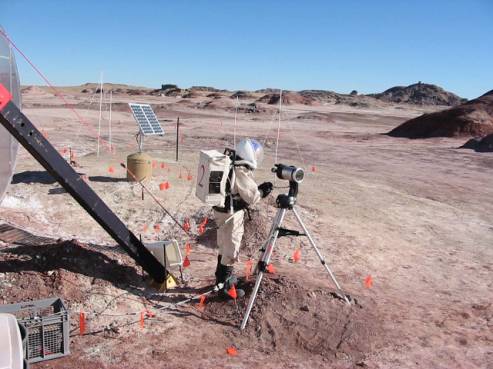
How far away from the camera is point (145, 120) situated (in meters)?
13.2

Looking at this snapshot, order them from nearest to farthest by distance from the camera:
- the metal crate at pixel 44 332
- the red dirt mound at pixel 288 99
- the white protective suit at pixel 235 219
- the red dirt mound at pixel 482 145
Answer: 1. the metal crate at pixel 44 332
2. the white protective suit at pixel 235 219
3. the red dirt mound at pixel 482 145
4. the red dirt mound at pixel 288 99

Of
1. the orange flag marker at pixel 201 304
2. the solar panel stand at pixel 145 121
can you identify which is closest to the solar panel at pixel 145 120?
the solar panel stand at pixel 145 121

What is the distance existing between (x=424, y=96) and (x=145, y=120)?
9420 centimetres

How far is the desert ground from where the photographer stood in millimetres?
4684

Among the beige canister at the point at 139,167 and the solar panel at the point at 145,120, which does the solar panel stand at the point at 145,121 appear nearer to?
the solar panel at the point at 145,120

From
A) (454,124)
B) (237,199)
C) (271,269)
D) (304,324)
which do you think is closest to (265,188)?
(237,199)

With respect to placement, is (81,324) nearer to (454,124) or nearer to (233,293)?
(233,293)

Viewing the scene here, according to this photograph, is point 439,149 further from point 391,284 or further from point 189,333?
point 189,333

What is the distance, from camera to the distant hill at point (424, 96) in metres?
95.1

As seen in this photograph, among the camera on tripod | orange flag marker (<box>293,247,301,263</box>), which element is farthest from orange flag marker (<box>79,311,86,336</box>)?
orange flag marker (<box>293,247,301,263</box>)

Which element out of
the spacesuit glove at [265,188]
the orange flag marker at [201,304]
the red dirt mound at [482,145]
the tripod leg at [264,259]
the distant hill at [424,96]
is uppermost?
the distant hill at [424,96]

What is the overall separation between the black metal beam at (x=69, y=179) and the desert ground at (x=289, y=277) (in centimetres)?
39

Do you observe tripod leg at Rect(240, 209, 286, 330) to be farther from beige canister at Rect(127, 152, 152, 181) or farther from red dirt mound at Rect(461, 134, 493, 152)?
red dirt mound at Rect(461, 134, 493, 152)

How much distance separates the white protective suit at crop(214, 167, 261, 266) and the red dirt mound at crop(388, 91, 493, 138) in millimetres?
27940
